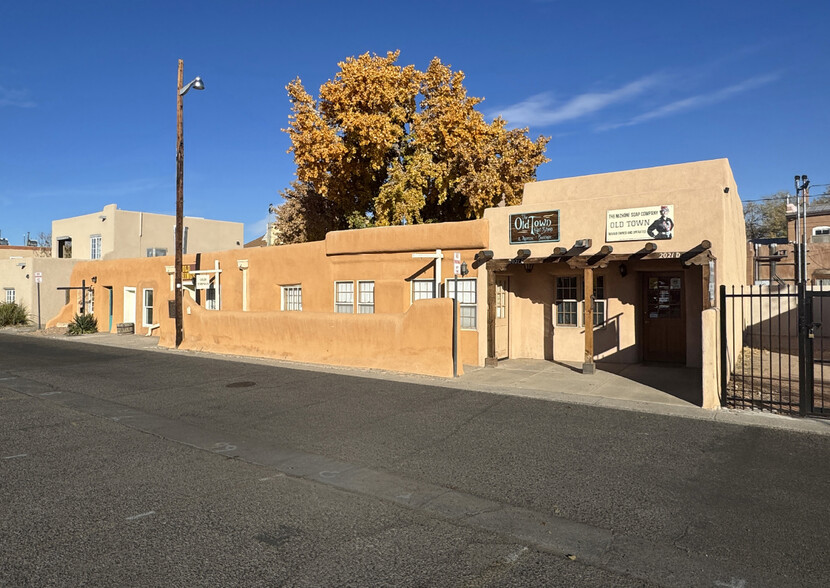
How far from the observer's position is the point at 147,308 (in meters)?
25.2

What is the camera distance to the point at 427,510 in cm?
503

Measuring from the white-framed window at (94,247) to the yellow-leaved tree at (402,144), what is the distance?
61.9 ft

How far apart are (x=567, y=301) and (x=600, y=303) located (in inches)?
32.0

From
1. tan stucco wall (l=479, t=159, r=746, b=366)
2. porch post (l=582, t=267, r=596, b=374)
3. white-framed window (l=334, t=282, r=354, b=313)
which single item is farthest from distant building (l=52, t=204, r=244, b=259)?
porch post (l=582, t=267, r=596, b=374)

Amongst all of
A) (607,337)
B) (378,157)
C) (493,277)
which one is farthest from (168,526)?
(378,157)

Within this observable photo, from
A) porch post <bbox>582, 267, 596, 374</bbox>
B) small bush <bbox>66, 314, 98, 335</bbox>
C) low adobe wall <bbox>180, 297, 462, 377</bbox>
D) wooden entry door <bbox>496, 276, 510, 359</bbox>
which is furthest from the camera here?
small bush <bbox>66, 314, 98, 335</bbox>

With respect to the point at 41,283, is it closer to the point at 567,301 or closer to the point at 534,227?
the point at 534,227

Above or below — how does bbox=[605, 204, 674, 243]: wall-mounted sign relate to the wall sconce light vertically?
above

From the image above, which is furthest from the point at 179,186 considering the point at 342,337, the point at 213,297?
the point at 342,337

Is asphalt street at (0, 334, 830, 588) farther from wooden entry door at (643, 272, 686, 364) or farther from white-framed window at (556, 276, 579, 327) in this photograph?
wooden entry door at (643, 272, 686, 364)

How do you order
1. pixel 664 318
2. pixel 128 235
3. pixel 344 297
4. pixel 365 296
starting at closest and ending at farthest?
pixel 664 318, pixel 365 296, pixel 344 297, pixel 128 235

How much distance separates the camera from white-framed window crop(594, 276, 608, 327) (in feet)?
46.9

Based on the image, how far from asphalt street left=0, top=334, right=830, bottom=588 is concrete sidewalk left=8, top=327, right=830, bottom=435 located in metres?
0.49

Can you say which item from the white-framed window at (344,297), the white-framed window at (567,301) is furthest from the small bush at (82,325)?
the white-framed window at (567,301)
